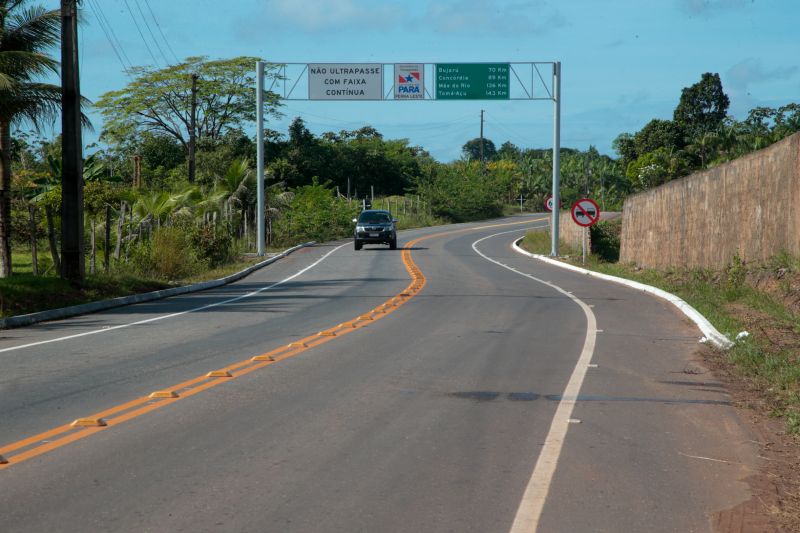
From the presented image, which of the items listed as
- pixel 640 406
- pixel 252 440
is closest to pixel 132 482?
pixel 252 440

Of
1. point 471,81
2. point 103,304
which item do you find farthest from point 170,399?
point 471,81

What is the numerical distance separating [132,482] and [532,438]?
307cm

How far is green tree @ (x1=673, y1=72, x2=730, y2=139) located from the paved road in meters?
85.1

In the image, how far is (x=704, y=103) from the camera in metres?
96.1

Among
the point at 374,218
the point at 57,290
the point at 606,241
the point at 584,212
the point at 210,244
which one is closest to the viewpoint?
the point at 57,290

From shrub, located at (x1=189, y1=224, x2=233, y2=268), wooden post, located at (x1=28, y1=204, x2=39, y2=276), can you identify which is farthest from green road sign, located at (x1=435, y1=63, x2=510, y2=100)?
wooden post, located at (x1=28, y1=204, x2=39, y2=276)

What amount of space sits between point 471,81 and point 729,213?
22962 mm

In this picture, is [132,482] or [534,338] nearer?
[132,482]

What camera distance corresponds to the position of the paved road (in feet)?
18.4

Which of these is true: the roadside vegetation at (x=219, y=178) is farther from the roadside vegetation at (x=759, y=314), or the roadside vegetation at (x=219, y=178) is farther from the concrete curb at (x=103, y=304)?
the roadside vegetation at (x=759, y=314)

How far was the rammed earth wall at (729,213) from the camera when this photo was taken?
17.2 m

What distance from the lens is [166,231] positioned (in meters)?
28.2

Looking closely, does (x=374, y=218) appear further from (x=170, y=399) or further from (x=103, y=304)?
(x=170, y=399)

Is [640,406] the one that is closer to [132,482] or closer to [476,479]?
[476,479]
